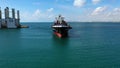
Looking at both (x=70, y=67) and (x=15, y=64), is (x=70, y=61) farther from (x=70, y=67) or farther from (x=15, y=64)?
(x=15, y=64)

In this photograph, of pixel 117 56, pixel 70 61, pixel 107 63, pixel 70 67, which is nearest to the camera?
pixel 70 67

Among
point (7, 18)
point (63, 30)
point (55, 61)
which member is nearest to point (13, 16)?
point (7, 18)

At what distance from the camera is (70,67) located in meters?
29.2

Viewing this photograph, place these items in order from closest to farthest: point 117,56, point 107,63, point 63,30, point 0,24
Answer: point 107,63, point 117,56, point 63,30, point 0,24

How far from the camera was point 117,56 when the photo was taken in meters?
36.6

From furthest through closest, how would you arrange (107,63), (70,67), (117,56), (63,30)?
(63,30)
(117,56)
(107,63)
(70,67)

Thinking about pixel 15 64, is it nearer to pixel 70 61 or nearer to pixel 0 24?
pixel 70 61

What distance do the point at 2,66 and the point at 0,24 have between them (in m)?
97.6

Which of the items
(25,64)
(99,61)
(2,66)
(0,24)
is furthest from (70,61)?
(0,24)

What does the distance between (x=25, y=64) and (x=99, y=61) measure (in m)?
10.7

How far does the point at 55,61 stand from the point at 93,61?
563 cm

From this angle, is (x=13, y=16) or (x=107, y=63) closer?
(x=107, y=63)

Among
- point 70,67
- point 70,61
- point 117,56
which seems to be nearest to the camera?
point 70,67

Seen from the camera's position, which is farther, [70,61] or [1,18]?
[1,18]
